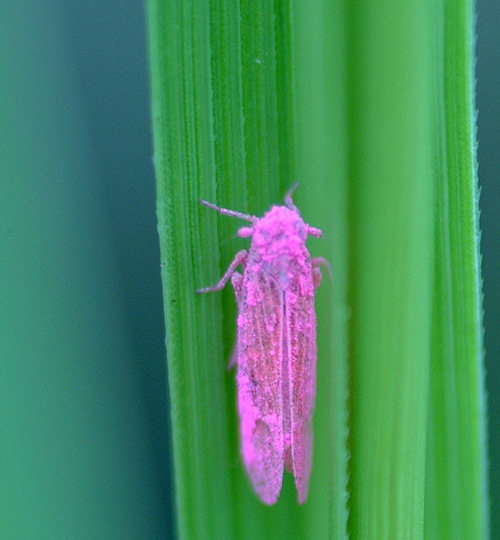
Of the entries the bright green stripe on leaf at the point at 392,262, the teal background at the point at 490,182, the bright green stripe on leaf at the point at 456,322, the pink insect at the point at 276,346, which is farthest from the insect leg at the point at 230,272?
the teal background at the point at 490,182

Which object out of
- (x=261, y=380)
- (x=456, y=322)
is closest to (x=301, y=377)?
(x=261, y=380)

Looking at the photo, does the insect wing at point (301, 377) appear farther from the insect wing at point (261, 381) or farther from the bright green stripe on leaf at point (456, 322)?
the bright green stripe on leaf at point (456, 322)

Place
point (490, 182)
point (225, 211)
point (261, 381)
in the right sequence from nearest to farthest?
point (225, 211) → point (261, 381) → point (490, 182)

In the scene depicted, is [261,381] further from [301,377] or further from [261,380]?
[301,377]

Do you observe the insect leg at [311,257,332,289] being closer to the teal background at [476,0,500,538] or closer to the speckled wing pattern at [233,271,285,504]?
the speckled wing pattern at [233,271,285,504]

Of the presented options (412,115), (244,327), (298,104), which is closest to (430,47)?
(412,115)

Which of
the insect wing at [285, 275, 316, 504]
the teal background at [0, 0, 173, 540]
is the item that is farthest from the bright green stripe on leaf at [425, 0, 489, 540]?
the teal background at [0, 0, 173, 540]
